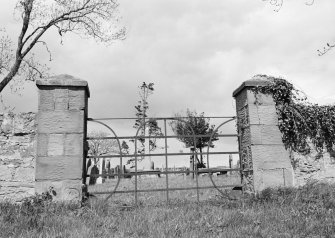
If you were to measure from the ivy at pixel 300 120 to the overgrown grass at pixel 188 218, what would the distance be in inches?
34.3

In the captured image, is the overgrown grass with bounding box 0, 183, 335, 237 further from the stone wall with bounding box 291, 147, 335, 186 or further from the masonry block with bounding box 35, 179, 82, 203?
the stone wall with bounding box 291, 147, 335, 186

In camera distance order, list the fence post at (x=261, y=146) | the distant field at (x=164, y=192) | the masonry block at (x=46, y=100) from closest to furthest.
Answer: the masonry block at (x=46, y=100)
the fence post at (x=261, y=146)
the distant field at (x=164, y=192)

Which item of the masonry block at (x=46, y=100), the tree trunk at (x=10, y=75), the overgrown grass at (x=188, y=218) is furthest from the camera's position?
the tree trunk at (x=10, y=75)

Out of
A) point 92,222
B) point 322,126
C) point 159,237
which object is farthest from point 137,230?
point 322,126

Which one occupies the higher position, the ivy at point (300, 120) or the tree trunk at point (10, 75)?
the tree trunk at point (10, 75)

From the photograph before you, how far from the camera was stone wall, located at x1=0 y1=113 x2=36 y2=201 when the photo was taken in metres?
5.15

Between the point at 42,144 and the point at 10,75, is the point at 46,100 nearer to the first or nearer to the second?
the point at 42,144

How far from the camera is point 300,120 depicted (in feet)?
19.2

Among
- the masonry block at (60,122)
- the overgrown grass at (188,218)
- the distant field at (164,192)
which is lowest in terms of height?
the overgrown grass at (188,218)

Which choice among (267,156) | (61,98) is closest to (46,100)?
(61,98)

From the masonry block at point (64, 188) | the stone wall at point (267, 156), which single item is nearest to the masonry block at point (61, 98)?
the masonry block at point (64, 188)

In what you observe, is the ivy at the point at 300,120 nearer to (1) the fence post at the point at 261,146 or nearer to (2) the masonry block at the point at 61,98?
(1) the fence post at the point at 261,146

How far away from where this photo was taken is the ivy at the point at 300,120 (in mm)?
5852

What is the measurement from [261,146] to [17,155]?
3942mm
